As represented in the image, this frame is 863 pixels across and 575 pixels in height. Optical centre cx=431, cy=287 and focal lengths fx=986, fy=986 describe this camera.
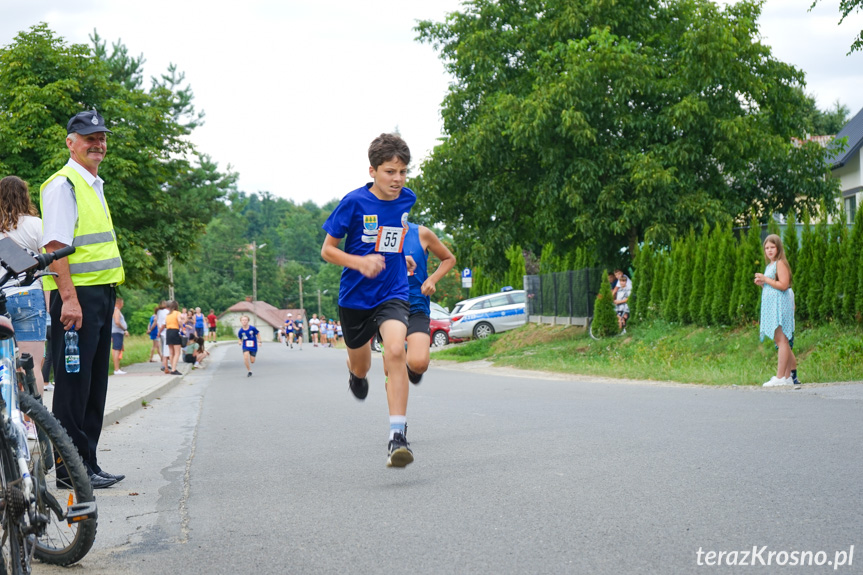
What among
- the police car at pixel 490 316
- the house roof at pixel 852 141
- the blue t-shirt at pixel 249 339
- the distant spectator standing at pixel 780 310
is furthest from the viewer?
the police car at pixel 490 316

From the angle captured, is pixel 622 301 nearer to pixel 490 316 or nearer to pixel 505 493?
pixel 490 316

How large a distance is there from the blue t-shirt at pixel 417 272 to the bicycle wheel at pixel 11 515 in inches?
132

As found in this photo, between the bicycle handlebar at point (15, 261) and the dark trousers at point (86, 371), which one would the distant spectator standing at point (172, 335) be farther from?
the bicycle handlebar at point (15, 261)

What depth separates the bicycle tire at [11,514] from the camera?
328 centimetres

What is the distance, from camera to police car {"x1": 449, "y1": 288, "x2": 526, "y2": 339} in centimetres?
3441

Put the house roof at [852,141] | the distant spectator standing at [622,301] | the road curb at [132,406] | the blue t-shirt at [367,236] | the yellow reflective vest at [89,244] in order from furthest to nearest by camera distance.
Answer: the house roof at [852,141] < the distant spectator standing at [622,301] < the road curb at [132,406] < the blue t-shirt at [367,236] < the yellow reflective vest at [89,244]

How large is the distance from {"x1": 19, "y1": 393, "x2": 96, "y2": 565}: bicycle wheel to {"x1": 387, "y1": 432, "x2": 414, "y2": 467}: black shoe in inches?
84.6

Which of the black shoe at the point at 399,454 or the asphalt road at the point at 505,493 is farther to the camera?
the black shoe at the point at 399,454

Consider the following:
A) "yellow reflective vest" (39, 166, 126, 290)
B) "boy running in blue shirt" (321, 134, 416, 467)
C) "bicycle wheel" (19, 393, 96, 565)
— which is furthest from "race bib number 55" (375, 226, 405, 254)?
"bicycle wheel" (19, 393, 96, 565)

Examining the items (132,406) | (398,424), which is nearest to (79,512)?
(398,424)

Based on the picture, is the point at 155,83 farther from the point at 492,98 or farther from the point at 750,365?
the point at 750,365

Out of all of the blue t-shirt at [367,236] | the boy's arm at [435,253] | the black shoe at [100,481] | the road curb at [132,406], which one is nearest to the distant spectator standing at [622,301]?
the road curb at [132,406]

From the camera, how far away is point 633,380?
48.3 ft

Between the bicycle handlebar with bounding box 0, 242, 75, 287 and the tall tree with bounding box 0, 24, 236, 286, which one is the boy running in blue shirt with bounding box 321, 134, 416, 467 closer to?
the bicycle handlebar with bounding box 0, 242, 75, 287
